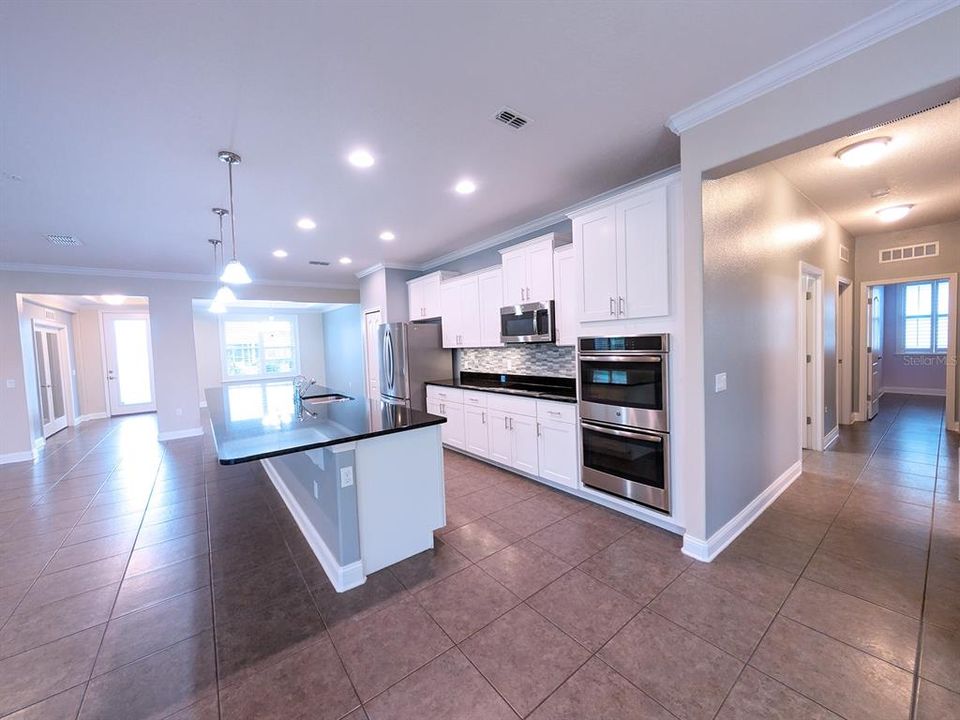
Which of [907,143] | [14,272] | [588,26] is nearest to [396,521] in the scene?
[588,26]

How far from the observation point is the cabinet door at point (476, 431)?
4.23 metres

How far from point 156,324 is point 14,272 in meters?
1.60

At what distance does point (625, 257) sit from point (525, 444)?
1.92 metres

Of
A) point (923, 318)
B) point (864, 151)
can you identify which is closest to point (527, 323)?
point (864, 151)

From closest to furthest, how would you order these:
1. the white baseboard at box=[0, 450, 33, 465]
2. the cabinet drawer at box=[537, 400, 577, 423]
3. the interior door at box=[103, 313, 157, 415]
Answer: the cabinet drawer at box=[537, 400, 577, 423]
the white baseboard at box=[0, 450, 33, 465]
the interior door at box=[103, 313, 157, 415]

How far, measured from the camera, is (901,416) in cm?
581

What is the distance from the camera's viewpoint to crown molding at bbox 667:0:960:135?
1557 mm

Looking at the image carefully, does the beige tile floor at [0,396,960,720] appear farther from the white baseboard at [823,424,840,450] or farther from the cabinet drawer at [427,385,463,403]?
the cabinet drawer at [427,385,463,403]

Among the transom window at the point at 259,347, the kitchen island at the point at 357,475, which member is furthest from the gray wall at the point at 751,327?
the transom window at the point at 259,347

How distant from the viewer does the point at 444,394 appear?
4.88m

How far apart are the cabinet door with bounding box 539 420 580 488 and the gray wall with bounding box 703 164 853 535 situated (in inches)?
43.2

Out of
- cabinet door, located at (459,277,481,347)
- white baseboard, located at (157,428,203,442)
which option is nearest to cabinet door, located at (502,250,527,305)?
cabinet door, located at (459,277,481,347)

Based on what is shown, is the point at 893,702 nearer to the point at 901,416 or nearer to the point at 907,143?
the point at 907,143

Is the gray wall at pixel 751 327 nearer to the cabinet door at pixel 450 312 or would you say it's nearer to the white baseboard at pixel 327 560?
the white baseboard at pixel 327 560
